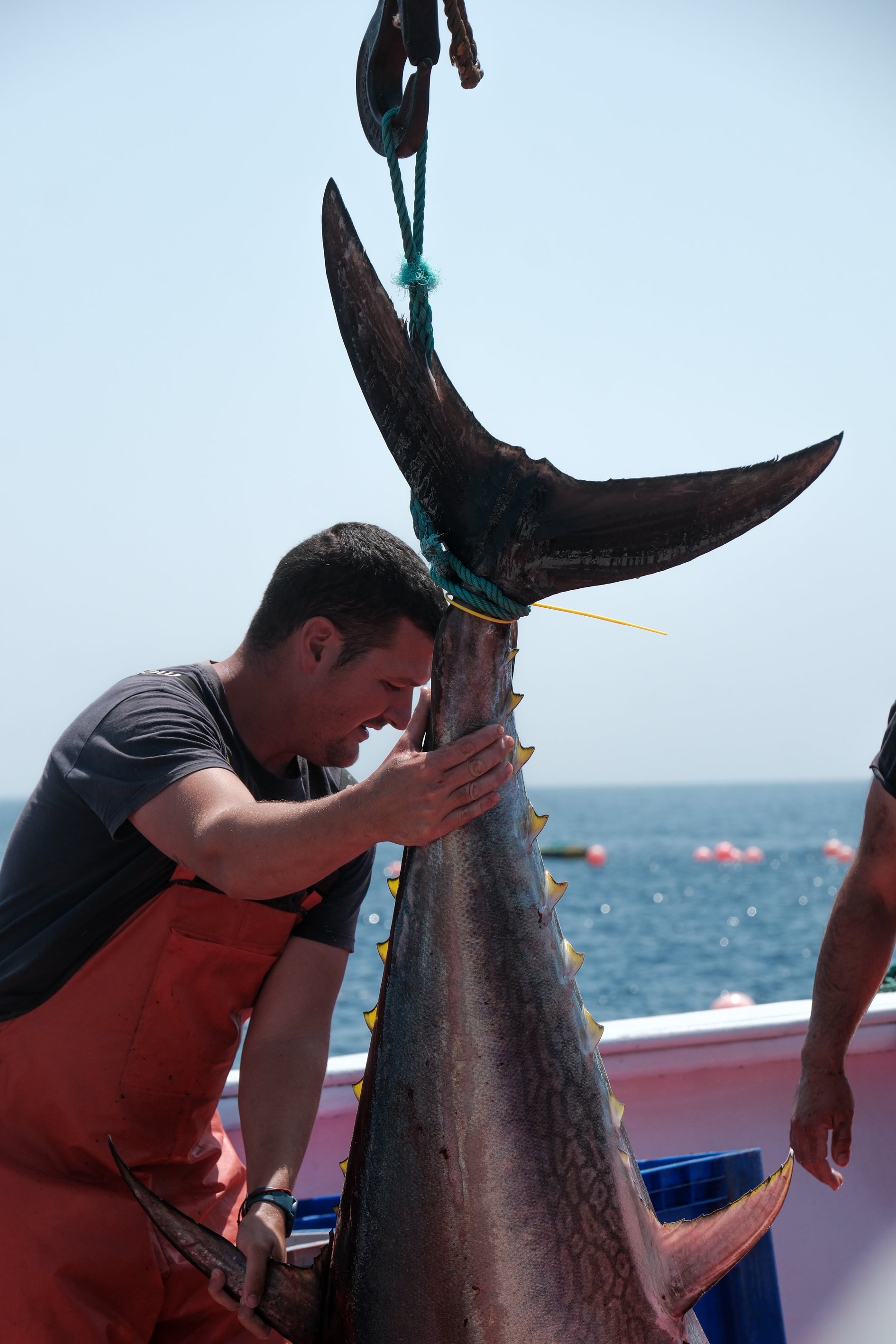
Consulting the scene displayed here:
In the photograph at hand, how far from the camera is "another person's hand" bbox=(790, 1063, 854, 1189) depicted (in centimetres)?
248

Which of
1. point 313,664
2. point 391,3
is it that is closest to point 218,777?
point 313,664

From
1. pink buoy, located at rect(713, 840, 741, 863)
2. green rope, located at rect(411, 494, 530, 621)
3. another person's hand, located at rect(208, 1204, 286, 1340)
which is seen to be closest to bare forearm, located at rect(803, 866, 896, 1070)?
another person's hand, located at rect(208, 1204, 286, 1340)

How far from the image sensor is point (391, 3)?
163 centimetres

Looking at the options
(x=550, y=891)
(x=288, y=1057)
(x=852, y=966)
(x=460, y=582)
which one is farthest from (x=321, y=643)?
(x=852, y=966)

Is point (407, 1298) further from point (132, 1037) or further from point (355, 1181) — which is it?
point (132, 1037)

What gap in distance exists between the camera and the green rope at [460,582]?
1.57 m

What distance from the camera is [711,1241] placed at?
171 cm

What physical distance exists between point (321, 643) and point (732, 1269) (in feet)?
5.11

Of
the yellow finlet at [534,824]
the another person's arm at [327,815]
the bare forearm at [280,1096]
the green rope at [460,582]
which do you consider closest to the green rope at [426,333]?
the green rope at [460,582]

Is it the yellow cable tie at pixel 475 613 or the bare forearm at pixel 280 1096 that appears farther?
the bare forearm at pixel 280 1096

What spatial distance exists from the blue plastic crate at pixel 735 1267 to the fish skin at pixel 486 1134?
631 millimetres

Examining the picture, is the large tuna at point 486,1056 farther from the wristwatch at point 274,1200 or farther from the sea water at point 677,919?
the sea water at point 677,919

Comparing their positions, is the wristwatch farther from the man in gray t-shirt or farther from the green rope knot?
the green rope knot

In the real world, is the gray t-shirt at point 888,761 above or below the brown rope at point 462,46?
below
